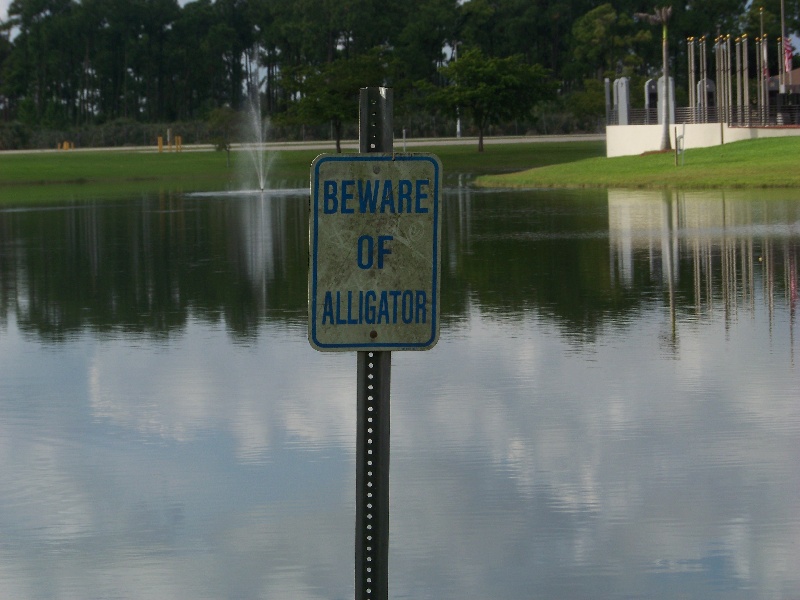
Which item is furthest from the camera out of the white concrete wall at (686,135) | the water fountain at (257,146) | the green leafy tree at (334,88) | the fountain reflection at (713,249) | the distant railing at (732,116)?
the green leafy tree at (334,88)

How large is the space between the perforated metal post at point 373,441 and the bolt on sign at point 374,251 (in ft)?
0.21

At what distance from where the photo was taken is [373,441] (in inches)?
181

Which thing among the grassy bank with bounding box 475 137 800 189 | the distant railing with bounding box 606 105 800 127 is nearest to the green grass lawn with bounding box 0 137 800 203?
the grassy bank with bounding box 475 137 800 189

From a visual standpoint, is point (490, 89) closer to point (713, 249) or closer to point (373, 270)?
point (713, 249)

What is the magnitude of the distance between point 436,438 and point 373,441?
5966 millimetres

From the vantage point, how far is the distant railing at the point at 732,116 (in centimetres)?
6438

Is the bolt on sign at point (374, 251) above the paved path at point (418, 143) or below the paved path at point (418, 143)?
below

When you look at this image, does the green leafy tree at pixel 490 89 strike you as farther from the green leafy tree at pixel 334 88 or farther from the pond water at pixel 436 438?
the pond water at pixel 436 438

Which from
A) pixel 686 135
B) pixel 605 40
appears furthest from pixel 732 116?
pixel 605 40

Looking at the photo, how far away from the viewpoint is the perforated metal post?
456 centimetres

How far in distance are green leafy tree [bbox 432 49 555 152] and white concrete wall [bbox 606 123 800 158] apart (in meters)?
17.1

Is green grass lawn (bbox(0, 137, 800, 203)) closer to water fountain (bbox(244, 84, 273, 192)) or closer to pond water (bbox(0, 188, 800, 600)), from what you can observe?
water fountain (bbox(244, 84, 273, 192))

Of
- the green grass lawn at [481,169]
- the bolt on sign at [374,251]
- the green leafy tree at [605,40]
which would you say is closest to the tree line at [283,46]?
the green leafy tree at [605,40]

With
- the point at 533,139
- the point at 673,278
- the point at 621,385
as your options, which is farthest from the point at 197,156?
the point at 621,385
